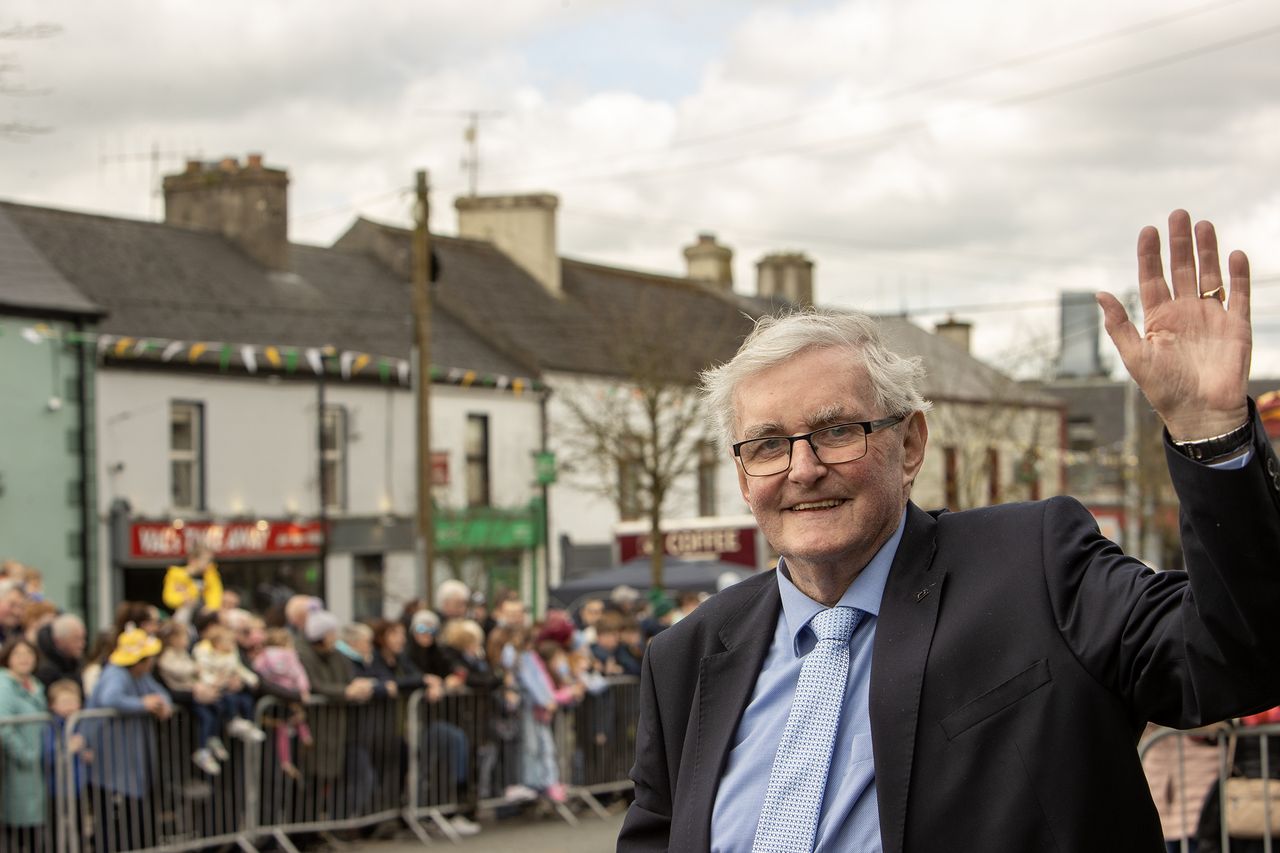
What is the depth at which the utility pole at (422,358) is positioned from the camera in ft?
70.8

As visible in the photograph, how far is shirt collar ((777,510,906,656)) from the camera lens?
275 centimetres

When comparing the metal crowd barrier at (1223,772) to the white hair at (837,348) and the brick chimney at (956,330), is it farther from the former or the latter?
the brick chimney at (956,330)

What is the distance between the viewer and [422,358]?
2208 centimetres

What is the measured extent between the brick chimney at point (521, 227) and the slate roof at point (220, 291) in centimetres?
527

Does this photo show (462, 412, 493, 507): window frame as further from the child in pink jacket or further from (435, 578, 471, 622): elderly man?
the child in pink jacket

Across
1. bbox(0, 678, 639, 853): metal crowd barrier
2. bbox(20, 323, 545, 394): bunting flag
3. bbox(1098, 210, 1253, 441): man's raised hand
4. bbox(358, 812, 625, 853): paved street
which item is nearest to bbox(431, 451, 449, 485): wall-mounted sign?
bbox(20, 323, 545, 394): bunting flag

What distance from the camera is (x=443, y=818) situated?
12797mm

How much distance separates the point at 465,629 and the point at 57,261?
16.6 metres

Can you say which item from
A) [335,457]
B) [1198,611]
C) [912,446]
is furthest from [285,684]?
[335,457]

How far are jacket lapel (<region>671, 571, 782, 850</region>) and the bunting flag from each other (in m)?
22.4

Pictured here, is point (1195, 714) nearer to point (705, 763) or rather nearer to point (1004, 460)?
point (705, 763)

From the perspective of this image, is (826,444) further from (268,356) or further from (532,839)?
(268,356)

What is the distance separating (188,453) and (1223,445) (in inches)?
996

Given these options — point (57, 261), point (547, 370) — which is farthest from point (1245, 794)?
point (547, 370)
